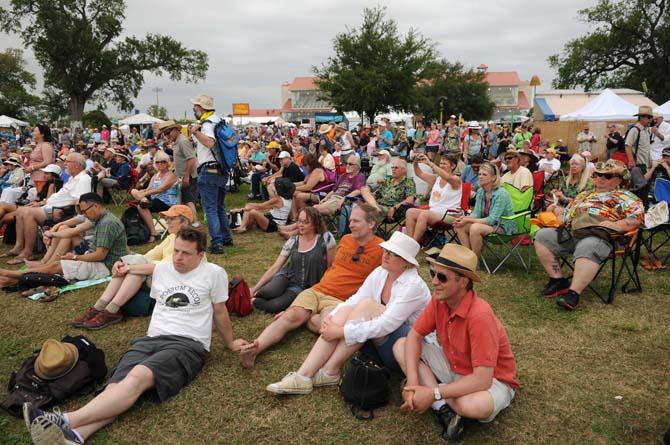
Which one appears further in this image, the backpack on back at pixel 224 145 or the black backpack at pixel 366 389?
the backpack on back at pixel 224 145

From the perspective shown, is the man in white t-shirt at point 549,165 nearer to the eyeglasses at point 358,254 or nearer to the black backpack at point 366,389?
the eyeglasses at point 358,254

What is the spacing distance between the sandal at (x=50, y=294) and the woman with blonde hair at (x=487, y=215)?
4.36m

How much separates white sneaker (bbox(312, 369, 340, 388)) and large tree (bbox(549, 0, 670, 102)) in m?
31.8

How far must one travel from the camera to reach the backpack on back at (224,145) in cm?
617

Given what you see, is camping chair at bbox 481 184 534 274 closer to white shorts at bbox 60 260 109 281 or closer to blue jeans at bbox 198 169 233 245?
blue jeans at bbox 198 169 233 245

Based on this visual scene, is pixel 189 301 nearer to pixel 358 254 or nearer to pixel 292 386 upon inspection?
pixel 292 386

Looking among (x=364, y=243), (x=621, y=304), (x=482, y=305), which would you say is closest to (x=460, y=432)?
(x=482, y=305)

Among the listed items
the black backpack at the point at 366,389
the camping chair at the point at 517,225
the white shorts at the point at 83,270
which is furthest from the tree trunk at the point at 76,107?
the black backpack at the point at 366,389

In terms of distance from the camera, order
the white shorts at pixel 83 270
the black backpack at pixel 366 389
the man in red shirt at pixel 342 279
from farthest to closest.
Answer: the white shorts at pixel 83 270 → the man in red shirt at pixel 342 279 → the black backpack at pixel 366 389

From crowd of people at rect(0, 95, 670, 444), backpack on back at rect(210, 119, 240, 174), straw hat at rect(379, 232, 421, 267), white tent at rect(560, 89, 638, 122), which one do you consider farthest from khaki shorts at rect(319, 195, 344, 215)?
white tent at rect(560, 89, 638, 122)

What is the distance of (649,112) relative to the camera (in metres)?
8.23

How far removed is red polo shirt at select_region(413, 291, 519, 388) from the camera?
2.45 m

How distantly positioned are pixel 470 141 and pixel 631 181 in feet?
20.6

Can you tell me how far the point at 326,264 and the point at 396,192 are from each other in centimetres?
281
